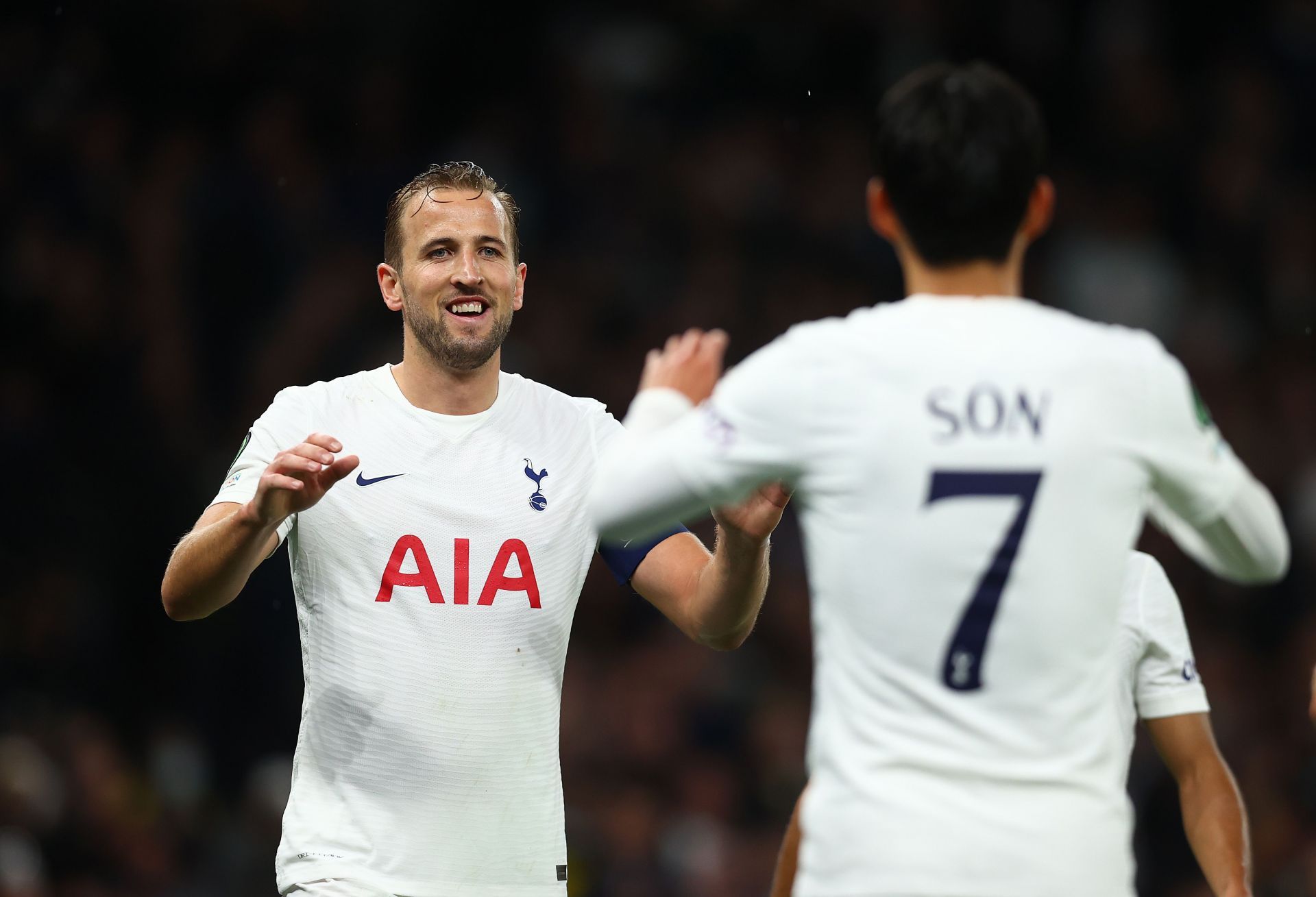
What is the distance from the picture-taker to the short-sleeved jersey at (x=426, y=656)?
14.3ft

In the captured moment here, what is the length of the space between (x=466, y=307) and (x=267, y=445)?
0.68 m

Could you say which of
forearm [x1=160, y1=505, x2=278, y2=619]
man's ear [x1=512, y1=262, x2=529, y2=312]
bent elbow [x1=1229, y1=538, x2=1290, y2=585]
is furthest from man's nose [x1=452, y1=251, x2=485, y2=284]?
bent elbow [x1=1229, y1=538, x2=1290, y2=585]

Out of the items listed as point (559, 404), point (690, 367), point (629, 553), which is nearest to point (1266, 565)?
point (690, 367)

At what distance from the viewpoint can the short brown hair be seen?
4949mm

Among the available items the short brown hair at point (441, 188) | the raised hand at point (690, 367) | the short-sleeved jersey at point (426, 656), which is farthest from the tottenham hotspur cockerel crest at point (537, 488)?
the raised hand at point (690, 367)

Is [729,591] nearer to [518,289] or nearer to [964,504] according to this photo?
[518,289]

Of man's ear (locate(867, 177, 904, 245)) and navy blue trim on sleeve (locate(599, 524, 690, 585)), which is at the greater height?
man's ear (locate(867, 177, 904, 245))

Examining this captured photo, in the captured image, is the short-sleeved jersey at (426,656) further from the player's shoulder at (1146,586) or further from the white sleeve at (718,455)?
the white sleeve at (718,455)

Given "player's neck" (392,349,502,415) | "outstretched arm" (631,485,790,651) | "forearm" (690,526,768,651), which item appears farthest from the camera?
"player's neck" (392,349,502,415)

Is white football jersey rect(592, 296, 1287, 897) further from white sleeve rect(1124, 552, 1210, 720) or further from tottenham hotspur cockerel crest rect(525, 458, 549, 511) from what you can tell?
tottenham hotspur cockerel crest rect(525, 458, 549, 511)

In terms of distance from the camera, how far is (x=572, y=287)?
1072 cm

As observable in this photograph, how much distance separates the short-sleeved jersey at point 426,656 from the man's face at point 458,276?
0.25m

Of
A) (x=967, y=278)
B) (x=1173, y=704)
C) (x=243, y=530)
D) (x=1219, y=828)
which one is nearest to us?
(x=967, y=278)

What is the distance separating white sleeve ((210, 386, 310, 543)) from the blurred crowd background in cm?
447
